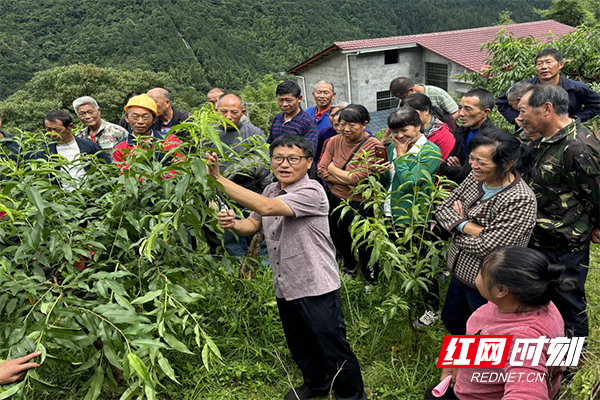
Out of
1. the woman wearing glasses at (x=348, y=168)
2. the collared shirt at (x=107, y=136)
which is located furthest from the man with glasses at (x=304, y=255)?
the collared shirt at (x=107, y=136)

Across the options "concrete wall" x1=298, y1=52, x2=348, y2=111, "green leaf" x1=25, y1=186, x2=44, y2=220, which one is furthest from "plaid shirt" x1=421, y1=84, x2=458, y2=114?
"concrete wall" x1=298, y1=52, x2=348, y2=111

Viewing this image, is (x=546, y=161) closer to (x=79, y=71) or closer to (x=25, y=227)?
(x=25, y=227)

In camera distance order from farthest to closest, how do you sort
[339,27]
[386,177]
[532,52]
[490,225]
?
[339,27], [532,52], [386,177], [490,225]

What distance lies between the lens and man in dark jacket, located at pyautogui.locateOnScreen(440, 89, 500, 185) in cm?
390

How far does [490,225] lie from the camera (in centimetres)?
258

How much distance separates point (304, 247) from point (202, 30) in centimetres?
5996

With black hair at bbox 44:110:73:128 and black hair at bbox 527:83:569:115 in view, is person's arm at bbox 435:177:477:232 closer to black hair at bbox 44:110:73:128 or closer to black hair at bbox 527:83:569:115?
black hair at bbox 527:83:569:115

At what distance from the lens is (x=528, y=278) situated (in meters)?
1.81

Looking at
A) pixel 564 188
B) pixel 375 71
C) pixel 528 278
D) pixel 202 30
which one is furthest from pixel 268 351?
pixel 202 30

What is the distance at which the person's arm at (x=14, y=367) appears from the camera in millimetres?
1793

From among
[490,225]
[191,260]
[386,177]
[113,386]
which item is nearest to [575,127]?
[490,225]

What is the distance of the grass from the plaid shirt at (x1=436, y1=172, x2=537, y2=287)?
62cm

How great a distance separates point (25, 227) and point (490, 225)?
7.69 feet

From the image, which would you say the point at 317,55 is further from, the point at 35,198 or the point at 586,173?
the point at 35,198
